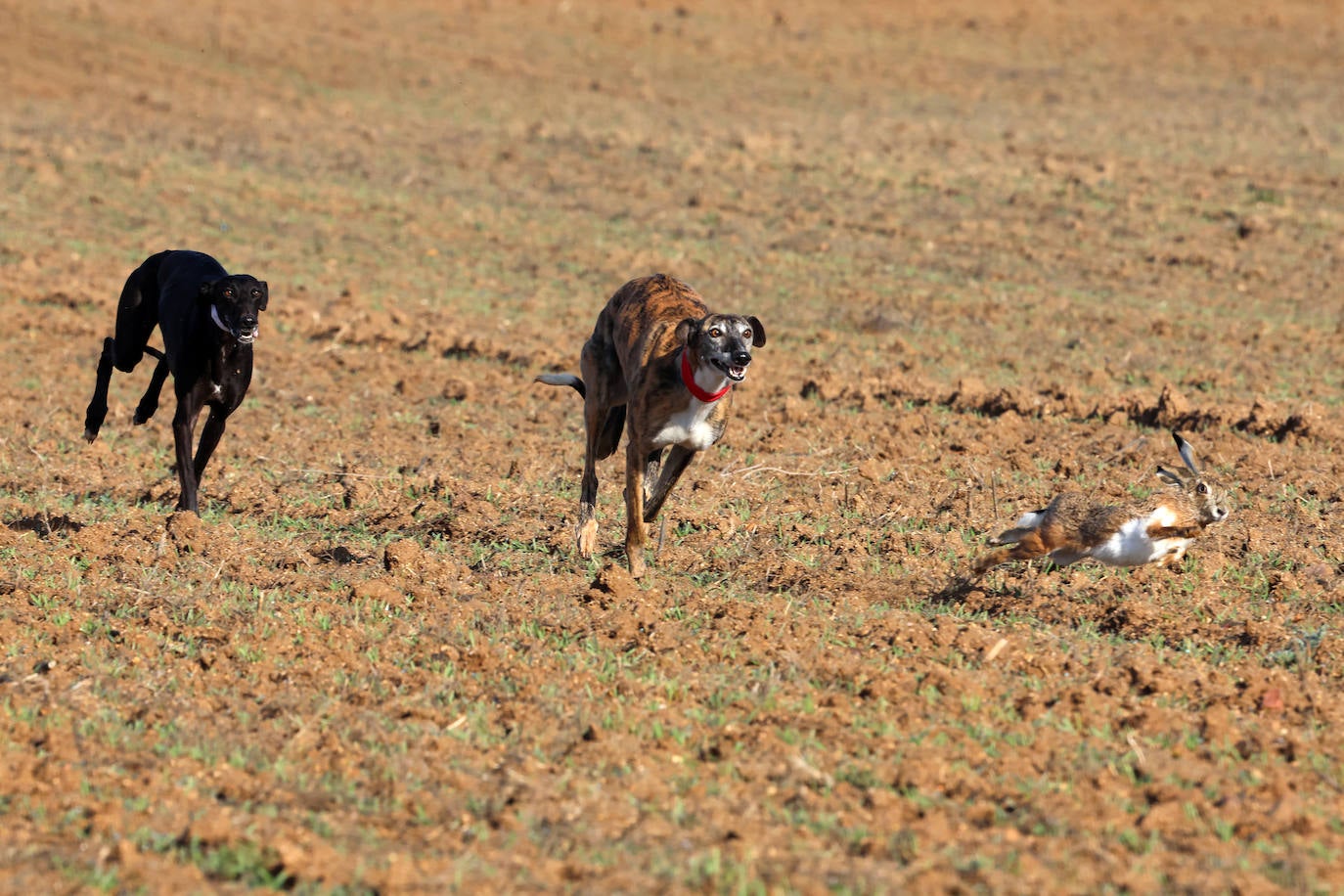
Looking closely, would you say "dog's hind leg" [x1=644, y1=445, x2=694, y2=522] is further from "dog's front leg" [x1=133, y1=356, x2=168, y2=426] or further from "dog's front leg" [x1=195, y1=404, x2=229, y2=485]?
"dog's front leg" [x1=133, y1=356, x2=168, y2=426]

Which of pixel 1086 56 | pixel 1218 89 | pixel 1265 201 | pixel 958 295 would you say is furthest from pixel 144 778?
pixel 1086 56

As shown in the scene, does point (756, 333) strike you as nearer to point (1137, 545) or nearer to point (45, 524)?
point (1137, 545)

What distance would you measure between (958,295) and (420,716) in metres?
12.5

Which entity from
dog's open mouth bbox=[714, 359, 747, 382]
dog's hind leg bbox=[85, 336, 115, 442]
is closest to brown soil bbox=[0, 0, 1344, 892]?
dog's hind leg bbox=[85, 336, 115, 442]

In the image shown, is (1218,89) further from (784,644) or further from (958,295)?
(784,644)

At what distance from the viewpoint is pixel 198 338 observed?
933 centimetres

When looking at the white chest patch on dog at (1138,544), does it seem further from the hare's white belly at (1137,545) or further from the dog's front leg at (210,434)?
the dog's front leg at (210,434)

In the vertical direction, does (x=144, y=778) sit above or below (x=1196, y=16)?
below

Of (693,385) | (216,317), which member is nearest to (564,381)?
(693,385)

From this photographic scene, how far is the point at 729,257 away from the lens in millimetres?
19297

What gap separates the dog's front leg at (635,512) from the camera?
820cm

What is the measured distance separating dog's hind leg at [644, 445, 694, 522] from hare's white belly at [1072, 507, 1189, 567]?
218cm

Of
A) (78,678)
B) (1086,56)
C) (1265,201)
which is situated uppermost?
(1086,56)

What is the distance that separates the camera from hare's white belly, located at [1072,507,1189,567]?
7602 mm
